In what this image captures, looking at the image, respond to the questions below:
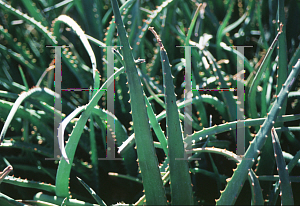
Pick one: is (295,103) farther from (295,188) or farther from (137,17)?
(137,17)

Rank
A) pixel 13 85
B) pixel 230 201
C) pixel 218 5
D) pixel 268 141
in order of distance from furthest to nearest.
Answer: pixel 218 5, pixel 13 85, pixel 268 141, pixel 230 201

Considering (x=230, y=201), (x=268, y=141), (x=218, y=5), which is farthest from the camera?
(x=218, y=5)

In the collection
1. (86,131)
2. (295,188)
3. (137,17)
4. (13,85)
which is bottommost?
(295,188)

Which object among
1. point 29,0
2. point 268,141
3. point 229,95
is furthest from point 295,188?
point 29,0

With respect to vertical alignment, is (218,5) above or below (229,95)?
above

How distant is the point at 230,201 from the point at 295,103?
16.8 inches

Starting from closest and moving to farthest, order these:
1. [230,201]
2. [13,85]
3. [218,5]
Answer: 1. [230,201]
2. [13,85]
3. [218,5]

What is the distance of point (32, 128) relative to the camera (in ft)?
2.31

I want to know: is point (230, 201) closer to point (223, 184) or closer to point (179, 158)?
point (179, 158)

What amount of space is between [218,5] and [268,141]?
63 centimetres

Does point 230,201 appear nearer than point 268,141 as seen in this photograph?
Yes

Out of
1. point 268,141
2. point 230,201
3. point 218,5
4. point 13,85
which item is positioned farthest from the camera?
point 218,5

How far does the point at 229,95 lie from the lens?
581 millimetres

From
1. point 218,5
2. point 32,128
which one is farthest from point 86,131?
point 218,5
